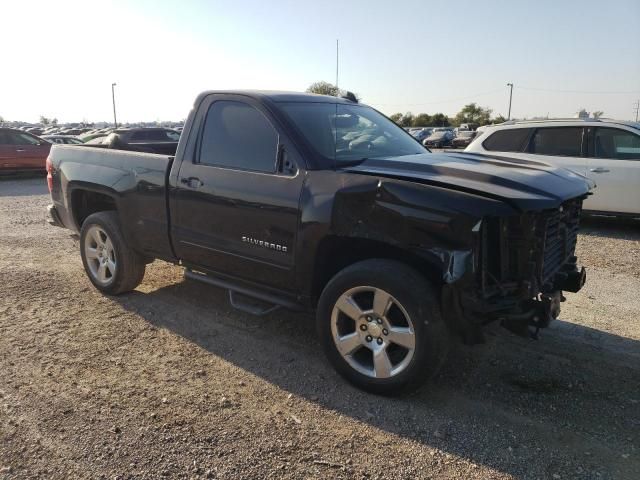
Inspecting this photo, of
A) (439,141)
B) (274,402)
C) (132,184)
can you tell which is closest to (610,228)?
(274,402)

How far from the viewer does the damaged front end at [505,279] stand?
2.94 metres

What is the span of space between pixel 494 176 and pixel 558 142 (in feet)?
19.9

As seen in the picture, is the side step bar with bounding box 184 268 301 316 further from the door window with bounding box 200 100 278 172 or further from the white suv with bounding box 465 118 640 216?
the white suv with bounding box 465 118 640 216

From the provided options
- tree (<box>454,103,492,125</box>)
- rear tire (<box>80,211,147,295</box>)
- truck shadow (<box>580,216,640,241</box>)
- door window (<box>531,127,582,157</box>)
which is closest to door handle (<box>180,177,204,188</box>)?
rear tire (<box>80,211,147,295</box>)

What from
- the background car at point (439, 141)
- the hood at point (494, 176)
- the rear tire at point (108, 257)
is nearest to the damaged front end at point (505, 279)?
the hood at point (494, 176)

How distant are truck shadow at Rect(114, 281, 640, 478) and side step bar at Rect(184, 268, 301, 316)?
1.01ft

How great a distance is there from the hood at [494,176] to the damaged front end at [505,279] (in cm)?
13

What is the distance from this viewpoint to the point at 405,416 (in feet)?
10.2

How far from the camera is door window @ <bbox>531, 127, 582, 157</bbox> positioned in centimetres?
833

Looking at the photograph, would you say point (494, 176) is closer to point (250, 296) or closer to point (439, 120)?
point (250, 296)

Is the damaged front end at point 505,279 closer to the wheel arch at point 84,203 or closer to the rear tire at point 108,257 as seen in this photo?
the rear tire at point 108,257

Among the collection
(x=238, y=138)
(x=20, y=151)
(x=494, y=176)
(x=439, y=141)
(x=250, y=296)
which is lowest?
(x=250, y=296)

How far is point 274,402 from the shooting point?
3.28m

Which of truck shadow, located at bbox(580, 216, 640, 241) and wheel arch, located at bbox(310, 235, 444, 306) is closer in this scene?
wheel arch, located at bbox(310, 235, 444, 306)
